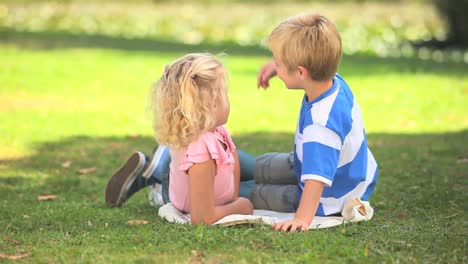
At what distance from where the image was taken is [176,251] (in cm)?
348

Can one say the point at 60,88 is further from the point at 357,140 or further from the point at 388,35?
the point at 388,35

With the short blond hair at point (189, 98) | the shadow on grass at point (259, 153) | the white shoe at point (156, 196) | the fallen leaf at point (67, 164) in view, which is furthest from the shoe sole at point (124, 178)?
the fallen leaf at point (67, 164)

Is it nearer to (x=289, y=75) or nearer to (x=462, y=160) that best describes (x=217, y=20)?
(x=462, y=160)

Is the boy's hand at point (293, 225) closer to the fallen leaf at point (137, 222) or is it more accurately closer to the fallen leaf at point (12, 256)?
the fallen leaf at point (137, 222)

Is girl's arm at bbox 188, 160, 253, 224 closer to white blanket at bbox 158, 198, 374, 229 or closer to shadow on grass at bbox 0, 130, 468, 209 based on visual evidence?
white blanket at bbox 158, 198, 374, 229

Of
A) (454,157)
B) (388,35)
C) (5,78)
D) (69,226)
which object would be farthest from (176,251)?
(388,35)

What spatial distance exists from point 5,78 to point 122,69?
5.72ft

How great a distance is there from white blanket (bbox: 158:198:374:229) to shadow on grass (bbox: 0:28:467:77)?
612cm

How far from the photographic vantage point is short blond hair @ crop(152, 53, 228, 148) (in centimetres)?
395

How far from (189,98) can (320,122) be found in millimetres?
655

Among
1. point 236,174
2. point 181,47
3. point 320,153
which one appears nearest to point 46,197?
point 236,174

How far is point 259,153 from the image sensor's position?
6.19 meters

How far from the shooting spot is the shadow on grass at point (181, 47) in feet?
35.5

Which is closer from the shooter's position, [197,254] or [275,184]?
[197,254]
